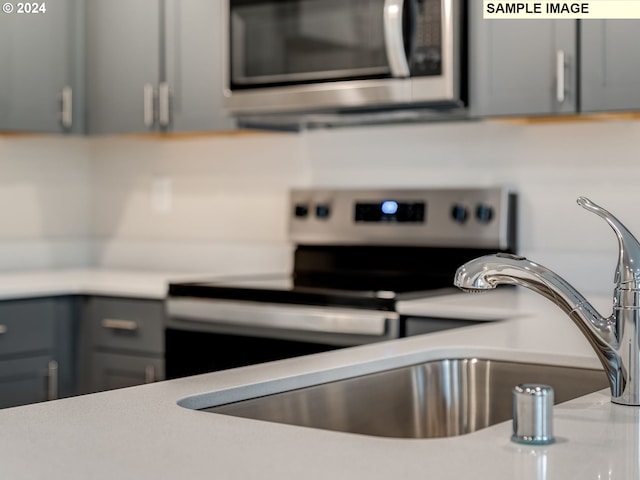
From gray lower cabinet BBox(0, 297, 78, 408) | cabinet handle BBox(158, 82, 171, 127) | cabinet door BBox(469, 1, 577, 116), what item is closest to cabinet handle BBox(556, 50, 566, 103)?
cabinet door BBox(469, 1, 577, 116)

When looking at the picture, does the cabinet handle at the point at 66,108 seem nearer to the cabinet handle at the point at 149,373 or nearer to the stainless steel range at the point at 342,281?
the stainless steel range at the point at 342,281

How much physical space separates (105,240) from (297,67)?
1.41m

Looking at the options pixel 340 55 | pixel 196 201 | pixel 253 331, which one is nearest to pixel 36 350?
pixel 253 331

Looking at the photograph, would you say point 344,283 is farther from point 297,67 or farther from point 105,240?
point 105,240

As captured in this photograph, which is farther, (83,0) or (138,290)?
(83,0)

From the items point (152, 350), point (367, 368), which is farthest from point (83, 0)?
point (367, 368)

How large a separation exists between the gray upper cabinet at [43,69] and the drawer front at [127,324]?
0.71 m

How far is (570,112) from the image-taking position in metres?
2.55

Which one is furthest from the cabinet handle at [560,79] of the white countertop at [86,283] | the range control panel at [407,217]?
the white countertop at [86,283]

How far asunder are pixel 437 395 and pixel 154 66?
6.84 feet

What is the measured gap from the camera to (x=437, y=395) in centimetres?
161

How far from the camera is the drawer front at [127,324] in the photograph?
3.03 metres

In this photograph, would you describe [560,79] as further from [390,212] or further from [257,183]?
[257,183]

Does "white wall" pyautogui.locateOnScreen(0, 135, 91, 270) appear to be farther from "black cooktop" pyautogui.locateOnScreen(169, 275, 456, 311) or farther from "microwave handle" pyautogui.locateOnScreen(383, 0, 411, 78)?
"microwave handle" pyautogui.locateOnScreen(383, 0, 411, 78)
